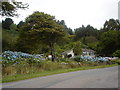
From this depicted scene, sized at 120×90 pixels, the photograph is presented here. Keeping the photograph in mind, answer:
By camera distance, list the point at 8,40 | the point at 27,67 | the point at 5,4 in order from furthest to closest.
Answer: the point at 8,40
the point at 5,4
the point at 27,67

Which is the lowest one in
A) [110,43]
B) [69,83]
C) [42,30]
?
[69,83]

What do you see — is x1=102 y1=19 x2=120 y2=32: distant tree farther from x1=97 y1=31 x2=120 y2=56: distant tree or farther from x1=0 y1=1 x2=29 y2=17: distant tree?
x1=0 y1=1 x2=29 y2=17: distant tree

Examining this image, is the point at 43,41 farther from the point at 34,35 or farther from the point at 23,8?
the point at 23,8

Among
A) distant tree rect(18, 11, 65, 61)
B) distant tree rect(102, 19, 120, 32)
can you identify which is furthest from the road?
distant tree rect(102, 19, 120, 32)

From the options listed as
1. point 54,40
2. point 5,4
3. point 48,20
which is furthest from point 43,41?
point 5,4

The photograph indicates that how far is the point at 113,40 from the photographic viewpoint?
34.1 m

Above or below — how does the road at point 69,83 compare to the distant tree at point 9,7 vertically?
below

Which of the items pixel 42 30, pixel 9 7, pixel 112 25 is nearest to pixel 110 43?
pixel 112 25

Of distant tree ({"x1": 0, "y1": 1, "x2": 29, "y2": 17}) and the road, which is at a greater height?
distant tree ({"x1": 0, "y1": 1, "x2": 29, "y2": 17})

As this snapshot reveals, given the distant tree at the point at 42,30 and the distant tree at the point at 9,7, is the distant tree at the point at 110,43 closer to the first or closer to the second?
the distant tree at the point at 42,30

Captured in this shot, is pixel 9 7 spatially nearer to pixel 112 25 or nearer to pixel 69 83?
pixel 69 83

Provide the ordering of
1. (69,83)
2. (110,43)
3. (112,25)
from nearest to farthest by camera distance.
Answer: (69,83), (110,43), (112,25)

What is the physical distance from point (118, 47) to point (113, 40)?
2.26 m

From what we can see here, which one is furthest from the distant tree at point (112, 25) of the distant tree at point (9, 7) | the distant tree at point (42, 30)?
the distant tree at point (9, 7)
